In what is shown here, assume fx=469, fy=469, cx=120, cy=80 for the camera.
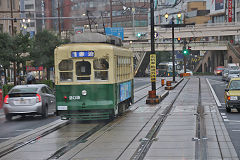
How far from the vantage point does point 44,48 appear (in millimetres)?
48719

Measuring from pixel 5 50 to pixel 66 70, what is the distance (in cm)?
2436

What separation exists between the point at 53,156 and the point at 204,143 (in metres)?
4.11

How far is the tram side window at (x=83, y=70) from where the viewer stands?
688 inches

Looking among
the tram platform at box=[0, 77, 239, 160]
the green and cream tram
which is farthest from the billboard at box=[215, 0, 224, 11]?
the green and cream tram

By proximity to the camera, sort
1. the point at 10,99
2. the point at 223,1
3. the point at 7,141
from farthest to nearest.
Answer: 1. the point at 223,1
2. the point at 10,99
3. the point at 7,141

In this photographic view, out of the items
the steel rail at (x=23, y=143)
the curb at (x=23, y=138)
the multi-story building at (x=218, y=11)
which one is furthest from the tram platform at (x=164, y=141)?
the multi-story building at (x=218, y=11)

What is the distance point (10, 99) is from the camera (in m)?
20.0

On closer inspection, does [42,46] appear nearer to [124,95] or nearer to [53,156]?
[124,95]

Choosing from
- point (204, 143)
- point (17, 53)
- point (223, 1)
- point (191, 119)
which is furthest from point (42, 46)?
point (223, 1)

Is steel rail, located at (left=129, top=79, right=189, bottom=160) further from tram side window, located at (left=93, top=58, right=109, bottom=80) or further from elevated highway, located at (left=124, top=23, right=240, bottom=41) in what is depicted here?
elevated highway, located at (left=124, top=23, right=240, bottom=41)

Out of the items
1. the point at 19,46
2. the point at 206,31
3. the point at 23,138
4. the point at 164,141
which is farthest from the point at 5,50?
the point at 206,31

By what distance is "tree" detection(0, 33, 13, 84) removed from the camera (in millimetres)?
40406

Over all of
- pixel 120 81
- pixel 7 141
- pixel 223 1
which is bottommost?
pixel 7 141

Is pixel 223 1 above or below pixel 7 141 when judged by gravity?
above
